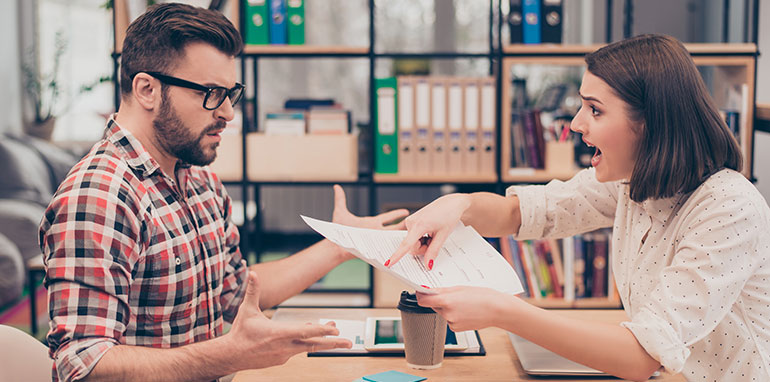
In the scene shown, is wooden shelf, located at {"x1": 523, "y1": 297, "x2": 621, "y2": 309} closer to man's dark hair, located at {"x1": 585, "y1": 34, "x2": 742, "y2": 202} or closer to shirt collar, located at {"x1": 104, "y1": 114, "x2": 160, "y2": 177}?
man's dark hair, located at {"x1": 585, "y1": 34, "x2": 742, "y2": 202}

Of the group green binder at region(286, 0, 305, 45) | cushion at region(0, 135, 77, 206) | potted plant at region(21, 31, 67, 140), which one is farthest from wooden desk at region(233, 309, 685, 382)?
potted plant at region(21, 31, 67, 140)

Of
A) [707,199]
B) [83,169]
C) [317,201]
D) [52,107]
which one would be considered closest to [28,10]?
[52,107]

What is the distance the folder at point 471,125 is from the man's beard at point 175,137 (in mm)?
1434

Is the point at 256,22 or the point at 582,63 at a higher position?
the point at 256,22

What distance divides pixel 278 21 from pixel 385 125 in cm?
58

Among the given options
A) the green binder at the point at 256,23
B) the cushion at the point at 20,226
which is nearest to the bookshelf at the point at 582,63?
the green binder at the point at 256,23

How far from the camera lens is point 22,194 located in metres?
4.27

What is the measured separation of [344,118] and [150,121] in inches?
55.1

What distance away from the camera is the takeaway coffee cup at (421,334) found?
1.30 meters

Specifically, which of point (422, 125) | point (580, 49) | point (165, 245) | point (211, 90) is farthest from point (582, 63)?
point (165, 245)

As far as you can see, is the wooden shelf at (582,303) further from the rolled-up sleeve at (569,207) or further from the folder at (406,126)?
the rolled-up sleeve at (569,207)

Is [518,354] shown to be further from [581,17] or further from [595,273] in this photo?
[581,17]

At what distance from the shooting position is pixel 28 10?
16.2 feet

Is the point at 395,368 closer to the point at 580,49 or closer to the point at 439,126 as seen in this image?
the point at 439,126
